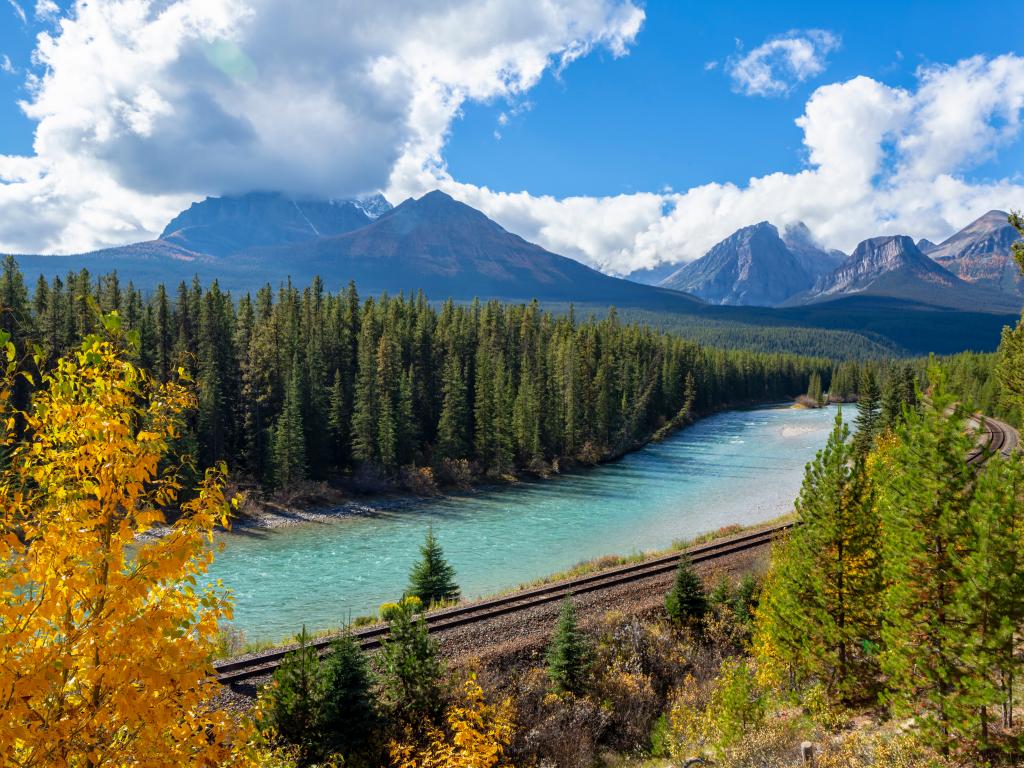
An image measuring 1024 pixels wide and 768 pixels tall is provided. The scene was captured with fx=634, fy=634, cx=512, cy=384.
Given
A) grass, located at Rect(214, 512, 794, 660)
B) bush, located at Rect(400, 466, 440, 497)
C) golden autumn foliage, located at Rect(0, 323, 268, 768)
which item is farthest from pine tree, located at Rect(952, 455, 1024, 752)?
bush, located at Rect(400, 466, 440, 497)

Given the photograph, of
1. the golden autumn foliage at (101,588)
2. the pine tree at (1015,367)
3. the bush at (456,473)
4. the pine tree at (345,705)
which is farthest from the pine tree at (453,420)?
the golden autumn foliage at (101,588)

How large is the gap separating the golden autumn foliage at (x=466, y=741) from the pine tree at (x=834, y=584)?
28.4ft

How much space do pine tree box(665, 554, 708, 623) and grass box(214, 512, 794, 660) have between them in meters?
5.62

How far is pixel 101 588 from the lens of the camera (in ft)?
16.8

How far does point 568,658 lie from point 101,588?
57.1 feet

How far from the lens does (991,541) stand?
12.3 metres

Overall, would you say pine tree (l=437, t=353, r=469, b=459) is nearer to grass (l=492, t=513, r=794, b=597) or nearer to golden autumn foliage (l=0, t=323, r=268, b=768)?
grass (l=492, t=513, r=794, b=597)

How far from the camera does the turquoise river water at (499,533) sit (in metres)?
31.7

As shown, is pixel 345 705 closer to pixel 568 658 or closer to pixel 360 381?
pixel 568 658

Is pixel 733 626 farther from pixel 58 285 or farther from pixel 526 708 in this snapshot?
pixel 58 285

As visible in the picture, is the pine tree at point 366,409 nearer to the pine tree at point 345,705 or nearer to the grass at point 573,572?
the grass at point 573,572

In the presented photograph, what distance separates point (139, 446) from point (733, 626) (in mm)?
25040

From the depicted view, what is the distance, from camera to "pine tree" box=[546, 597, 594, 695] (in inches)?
786

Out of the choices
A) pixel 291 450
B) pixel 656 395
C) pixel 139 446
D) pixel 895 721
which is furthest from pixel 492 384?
pixel 139 446
